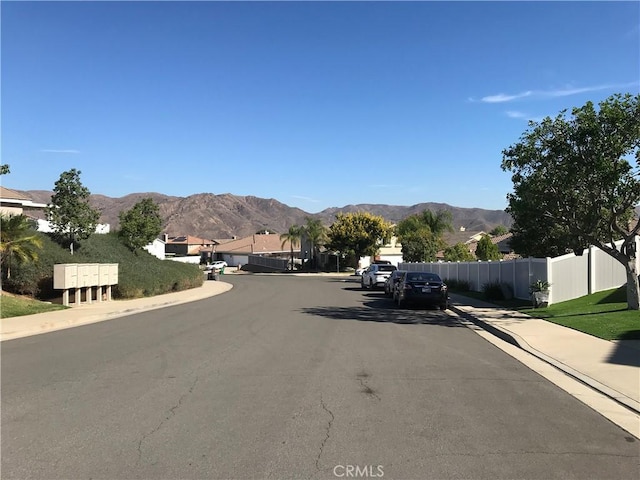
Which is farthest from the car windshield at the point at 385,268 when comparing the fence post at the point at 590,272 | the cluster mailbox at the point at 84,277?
the cluster mailbox at the point at 84,277

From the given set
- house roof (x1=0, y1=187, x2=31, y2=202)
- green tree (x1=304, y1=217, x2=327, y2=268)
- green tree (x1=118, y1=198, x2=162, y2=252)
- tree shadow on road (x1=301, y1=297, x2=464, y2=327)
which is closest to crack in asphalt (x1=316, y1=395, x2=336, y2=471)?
tree shadow on road (x1=301, y1=297, x2=464, y2=327)

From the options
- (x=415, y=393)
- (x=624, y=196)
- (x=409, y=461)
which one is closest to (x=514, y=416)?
(x=415, y=393)

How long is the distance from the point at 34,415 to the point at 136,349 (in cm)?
511

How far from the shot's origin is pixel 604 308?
55.8ft

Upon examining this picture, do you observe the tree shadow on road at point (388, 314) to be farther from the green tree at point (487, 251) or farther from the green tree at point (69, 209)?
the green tree at point (487, 251)

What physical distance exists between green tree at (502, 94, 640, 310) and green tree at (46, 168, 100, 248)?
18063 millimetres

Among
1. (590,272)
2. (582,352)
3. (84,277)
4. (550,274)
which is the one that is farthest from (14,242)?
(590,272)

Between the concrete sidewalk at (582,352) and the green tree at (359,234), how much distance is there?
55848 millimetres

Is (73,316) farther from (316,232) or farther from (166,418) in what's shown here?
(316,232)

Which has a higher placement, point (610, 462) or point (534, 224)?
point (534, 224)

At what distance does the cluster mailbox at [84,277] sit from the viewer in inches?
834

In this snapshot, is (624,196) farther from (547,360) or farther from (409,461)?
(409,461)

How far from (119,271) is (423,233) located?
1575 inches

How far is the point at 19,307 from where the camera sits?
18922 mm
